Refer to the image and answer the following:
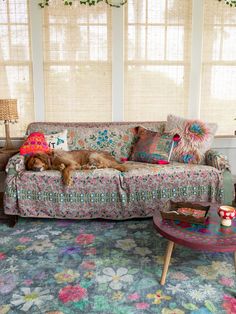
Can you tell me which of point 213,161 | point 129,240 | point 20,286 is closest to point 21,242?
point 20,286

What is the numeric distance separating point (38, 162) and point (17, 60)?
1.61m

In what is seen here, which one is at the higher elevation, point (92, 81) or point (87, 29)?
point (87, 29)

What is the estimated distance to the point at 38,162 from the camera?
3.00 metres

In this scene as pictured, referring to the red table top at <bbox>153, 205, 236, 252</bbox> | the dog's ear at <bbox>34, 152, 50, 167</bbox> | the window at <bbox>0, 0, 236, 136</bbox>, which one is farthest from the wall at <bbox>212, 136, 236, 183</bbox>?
the dog's ear at <bbox>34, 152, 50, 167</bbox>

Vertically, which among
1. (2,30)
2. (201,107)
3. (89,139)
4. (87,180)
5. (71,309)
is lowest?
(71,309)

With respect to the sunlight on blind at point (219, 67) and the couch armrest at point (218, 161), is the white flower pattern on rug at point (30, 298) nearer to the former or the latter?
the couch armrest at point (218, 161)

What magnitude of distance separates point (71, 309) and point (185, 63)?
10.6 feet

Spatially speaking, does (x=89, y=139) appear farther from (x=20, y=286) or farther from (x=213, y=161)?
(x=20, y=286)

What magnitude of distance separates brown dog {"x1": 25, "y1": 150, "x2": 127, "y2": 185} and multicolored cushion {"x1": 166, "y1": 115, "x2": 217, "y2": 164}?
696 mm

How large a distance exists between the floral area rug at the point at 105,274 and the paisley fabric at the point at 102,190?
7.2 inches

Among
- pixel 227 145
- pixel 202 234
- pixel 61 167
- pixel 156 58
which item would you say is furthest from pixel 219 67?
pixel 202 234

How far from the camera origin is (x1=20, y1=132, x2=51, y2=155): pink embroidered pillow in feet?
10.5

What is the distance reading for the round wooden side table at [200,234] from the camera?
1880 millimetres

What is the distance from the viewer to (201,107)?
165 inches
